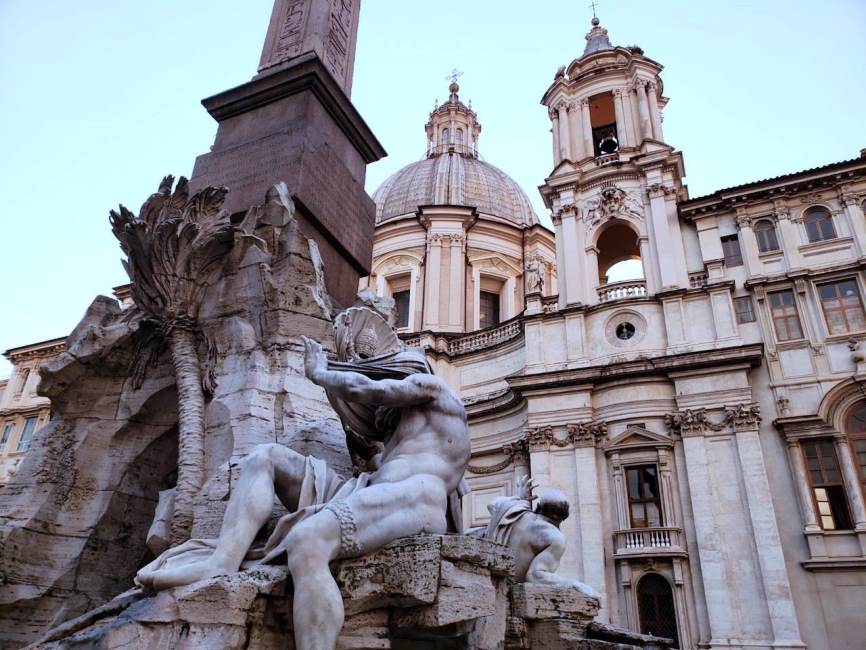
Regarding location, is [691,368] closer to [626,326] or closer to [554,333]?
[626,326]

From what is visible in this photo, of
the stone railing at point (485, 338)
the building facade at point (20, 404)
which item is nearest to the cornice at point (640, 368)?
the stone railing at point (485, 338)

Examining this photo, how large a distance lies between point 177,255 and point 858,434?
19779mm

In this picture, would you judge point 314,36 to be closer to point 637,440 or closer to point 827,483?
point 637,440

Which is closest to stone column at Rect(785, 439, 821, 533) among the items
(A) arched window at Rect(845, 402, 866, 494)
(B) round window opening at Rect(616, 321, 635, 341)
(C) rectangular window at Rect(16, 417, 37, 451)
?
(A) arched window at Rect(845, 402, 866, 494)

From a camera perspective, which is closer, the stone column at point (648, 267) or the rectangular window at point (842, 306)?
the rectangular window at point (842, 306)

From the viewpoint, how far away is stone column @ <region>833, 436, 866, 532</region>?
17.1m

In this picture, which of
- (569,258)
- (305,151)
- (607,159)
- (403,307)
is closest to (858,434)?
(569,258)

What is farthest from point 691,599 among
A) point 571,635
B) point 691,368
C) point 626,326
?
point 571,635

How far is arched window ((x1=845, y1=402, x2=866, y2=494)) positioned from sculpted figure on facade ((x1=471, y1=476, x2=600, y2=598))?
16520 millimetres

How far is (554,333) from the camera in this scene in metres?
23.0

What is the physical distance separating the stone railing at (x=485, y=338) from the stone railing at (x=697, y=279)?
6.43 meters

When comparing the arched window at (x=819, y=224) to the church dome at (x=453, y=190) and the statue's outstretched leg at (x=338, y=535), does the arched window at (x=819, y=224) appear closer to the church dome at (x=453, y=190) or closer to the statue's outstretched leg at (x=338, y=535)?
Answer: the church dome at (x=453, y=190)

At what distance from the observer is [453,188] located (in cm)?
3734

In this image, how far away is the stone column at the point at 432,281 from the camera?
30.0 meters
